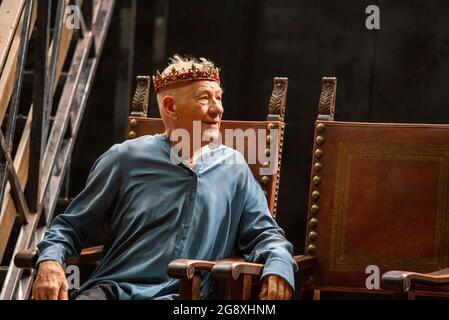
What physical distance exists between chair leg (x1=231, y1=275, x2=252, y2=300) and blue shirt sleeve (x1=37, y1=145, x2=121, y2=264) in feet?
2.05

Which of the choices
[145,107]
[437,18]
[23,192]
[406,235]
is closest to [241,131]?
[145,107]

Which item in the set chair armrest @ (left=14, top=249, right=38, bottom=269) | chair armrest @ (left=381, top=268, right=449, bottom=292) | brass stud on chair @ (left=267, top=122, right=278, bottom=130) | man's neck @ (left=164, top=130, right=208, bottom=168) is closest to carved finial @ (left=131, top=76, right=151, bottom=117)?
brass stud on chair @ (left=267, top=122, right=278, bottom=130)

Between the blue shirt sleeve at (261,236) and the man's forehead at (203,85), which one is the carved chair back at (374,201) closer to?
the blue shirt sleeve at (261,236)

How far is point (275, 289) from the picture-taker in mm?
3838

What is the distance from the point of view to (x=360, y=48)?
596 centimetres

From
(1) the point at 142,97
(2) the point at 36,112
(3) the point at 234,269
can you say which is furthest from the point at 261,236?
(2) the point at 36,112

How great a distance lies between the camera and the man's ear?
4250mm

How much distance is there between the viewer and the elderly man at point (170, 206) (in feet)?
13.4

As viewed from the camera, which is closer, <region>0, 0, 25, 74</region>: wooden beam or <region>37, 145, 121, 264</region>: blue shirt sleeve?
<region>37, 145, 121, 264</region>: blue shirt sleeve

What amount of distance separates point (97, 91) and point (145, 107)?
151 cm

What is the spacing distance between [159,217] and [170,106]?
0.41m

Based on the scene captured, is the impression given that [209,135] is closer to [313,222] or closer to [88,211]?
[88,211]

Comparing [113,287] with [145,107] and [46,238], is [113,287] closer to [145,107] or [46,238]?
[46,238]

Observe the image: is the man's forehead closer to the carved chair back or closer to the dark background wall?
the carved chair back
